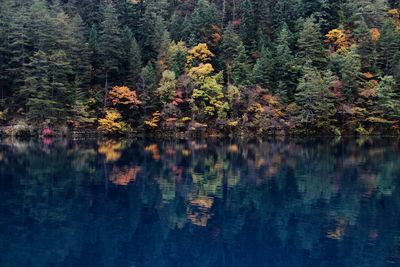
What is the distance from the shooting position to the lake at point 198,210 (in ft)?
40.7

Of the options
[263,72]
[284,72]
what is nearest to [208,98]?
[263,72]

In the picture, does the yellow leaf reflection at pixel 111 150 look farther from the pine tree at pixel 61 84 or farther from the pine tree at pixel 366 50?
the pine tree at pixel 366 50

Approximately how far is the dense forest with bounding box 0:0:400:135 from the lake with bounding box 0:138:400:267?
607 inches

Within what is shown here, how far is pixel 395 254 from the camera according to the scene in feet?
40.6

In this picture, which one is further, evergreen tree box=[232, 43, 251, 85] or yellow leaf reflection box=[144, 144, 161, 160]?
evergreen tree box=[232, 43, 251, 85]

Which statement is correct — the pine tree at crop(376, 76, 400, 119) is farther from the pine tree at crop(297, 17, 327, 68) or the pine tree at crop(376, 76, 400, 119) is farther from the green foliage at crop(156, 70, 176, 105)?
the green foliage at crop(156, 70, 176, 105)

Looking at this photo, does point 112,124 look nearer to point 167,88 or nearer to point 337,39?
point 167,88

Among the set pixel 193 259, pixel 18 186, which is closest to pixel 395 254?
pixel 193 259

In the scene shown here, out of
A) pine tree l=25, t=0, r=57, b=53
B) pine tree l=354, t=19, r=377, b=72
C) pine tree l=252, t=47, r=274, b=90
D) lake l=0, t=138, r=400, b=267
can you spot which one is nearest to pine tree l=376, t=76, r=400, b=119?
pine tree l=354, t=19, r=377, b=72

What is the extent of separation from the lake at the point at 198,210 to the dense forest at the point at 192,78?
15.4m

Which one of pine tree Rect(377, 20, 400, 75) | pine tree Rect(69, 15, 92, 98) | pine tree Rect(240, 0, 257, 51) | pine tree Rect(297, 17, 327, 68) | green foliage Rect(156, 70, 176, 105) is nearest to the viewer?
green foliage Rect(156, 70, 176, 105)

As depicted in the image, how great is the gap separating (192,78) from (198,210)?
3396 centimetres

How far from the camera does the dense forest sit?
47.8 m

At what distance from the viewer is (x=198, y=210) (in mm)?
17297
